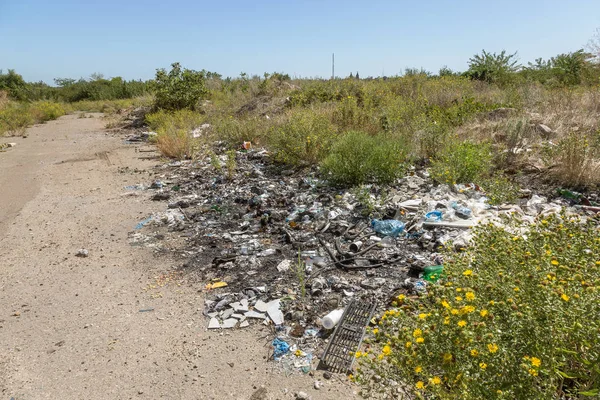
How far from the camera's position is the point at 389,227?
3859 millimetres

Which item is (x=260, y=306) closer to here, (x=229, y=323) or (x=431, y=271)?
(x=229, y=323)

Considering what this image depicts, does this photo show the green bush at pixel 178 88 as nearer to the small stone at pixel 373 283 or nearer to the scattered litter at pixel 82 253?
the scattered litter at pixel 82 253

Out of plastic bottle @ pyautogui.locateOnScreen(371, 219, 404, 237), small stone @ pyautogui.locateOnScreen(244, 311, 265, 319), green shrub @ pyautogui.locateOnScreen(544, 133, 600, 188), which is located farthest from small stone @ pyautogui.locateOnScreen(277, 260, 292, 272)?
green shrub @ pyautogui.locateOnScreen(544, 133, 600, 188)

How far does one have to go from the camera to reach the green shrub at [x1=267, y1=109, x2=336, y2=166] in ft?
21.2

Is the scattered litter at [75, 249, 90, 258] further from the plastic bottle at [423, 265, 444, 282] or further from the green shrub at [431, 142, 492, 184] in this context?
the green shrub at [431, 142, 492, 184]

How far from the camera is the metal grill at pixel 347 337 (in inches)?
92.8

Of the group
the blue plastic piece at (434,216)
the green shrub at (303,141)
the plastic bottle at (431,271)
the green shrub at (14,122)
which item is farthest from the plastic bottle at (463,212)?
the green shrub at (14,122)

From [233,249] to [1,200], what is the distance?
14.8 feet

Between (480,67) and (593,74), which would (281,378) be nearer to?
(593,74)

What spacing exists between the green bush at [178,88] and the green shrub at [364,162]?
33.1 ft

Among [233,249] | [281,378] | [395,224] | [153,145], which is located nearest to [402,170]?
[395,224]

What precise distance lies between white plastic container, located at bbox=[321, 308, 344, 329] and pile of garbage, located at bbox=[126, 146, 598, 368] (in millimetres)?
50

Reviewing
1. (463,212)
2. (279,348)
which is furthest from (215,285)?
(463,212)

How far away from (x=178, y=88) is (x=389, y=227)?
12066 millimetres
